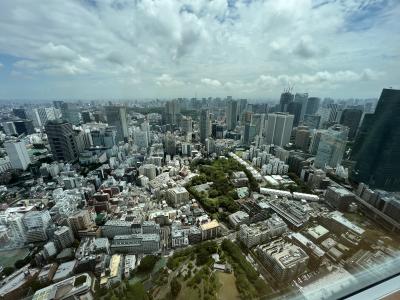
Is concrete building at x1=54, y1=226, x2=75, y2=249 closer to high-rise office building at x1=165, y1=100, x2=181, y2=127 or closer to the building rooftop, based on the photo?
the building rooftop

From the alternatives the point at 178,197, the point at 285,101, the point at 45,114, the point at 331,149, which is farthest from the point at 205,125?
the point at 45,114

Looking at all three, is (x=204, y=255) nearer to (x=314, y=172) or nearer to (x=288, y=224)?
(x=288, y=224)

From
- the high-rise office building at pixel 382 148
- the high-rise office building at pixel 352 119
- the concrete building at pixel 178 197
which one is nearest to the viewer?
the high-rise office building at pixel 382 148

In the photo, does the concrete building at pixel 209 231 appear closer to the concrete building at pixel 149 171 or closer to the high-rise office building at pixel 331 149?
the concrete building at pixel 149 171

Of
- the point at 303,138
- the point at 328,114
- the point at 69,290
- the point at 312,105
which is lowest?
the point at 69,290

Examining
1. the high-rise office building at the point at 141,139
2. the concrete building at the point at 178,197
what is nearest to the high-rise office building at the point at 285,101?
the high-rise office building at the point at 141,139

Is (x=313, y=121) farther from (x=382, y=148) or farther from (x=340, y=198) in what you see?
(x=340, y=198)

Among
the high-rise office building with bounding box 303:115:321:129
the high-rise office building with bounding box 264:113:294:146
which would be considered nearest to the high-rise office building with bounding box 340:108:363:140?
the high-rise office building with bounding box 303:115:321:129
